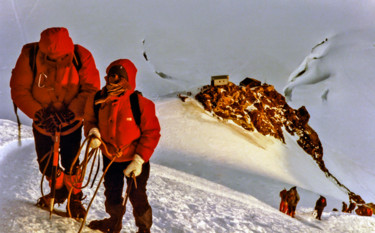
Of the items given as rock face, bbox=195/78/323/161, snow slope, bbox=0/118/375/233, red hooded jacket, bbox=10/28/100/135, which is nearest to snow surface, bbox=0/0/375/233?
snow slope, bbox=0/118/375/233

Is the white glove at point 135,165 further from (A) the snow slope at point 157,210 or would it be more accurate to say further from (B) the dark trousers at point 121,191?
(A) the snow slope at point 157,210

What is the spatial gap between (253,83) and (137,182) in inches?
335

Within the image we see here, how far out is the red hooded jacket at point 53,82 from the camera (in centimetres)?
145

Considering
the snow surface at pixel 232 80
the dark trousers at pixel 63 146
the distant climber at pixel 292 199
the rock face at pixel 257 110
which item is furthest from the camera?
the rock face at pixel 257 110

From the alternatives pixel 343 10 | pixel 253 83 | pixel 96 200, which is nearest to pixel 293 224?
pixel 96 200

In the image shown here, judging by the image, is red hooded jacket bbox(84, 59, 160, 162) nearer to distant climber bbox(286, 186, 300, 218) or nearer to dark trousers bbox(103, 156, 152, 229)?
dark trousers bbox(103, 156, 152, 229)

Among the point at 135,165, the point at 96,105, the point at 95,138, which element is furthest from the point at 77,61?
the point at 135,165

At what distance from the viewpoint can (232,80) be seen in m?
11.8

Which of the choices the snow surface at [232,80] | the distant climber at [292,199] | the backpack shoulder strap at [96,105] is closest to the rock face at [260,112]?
the snow surface at [232,80]

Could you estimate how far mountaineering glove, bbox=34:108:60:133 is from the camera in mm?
1473

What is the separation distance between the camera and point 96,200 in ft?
6.72

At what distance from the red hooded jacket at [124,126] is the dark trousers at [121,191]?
83mm

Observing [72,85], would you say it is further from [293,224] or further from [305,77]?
[305,77]

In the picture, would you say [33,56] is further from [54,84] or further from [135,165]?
[135,165]
